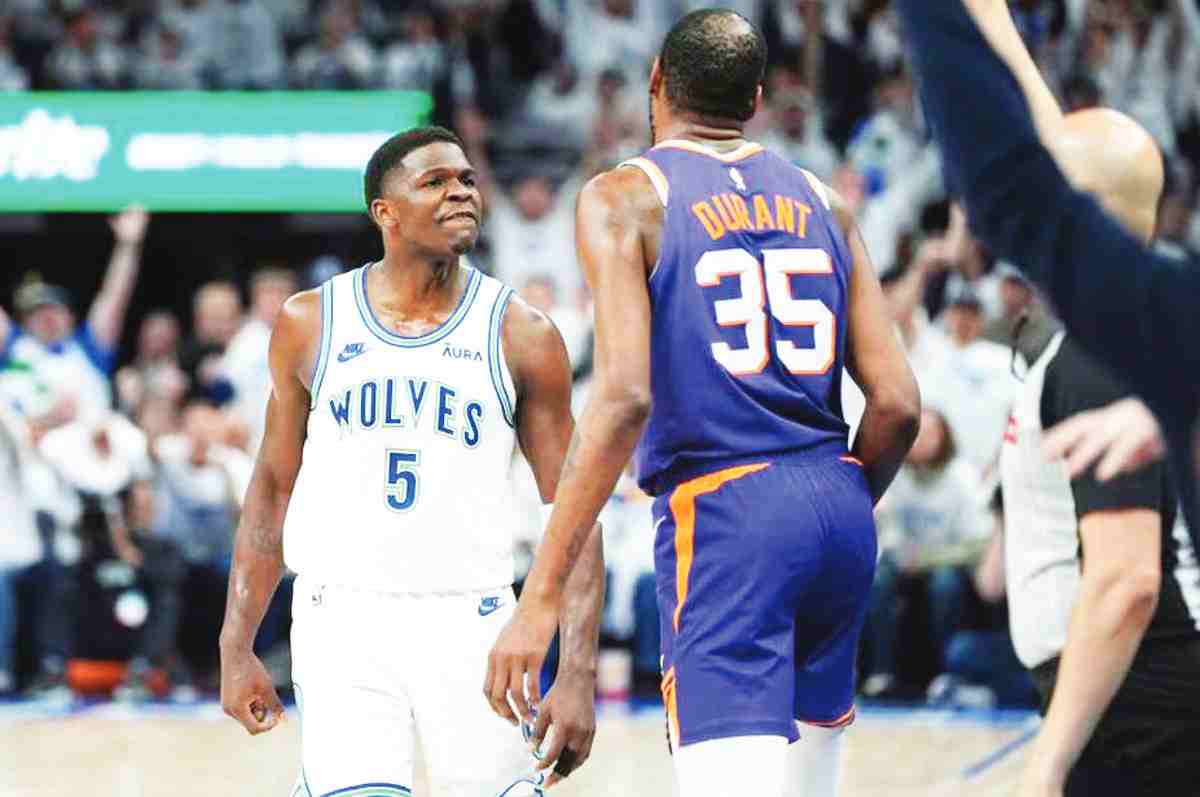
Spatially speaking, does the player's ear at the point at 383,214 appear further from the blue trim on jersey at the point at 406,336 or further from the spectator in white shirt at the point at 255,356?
the spectator in white shirt at the point at 255,356

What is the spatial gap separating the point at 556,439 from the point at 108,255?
11.2m

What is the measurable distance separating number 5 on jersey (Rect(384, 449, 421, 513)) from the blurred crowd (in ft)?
18.0

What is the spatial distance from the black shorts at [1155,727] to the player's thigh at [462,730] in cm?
150

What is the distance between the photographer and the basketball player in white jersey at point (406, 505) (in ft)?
15.4

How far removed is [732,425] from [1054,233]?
2.08 m

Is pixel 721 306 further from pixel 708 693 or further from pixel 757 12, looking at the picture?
pixel 757 12

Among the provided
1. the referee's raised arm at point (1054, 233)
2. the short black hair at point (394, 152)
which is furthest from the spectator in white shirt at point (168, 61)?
the referee's raised arm at point (1054, 233)

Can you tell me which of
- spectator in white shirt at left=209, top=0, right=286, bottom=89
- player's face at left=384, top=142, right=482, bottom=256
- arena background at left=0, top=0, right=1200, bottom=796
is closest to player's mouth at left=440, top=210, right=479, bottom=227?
player's face at left=384, top=142, right=482, bottom=256

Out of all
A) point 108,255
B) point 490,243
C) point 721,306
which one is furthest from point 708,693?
point 108,255

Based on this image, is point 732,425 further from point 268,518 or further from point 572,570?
point 268,518

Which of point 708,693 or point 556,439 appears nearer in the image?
point 708,693

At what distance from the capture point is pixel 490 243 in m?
15.0

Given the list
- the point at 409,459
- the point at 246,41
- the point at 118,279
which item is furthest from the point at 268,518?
the point at 246,41

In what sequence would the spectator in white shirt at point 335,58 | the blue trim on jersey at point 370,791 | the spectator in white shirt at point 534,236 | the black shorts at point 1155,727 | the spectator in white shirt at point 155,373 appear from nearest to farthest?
the black shorts at point 1155,727
the blue trim on jersey at point 370,791
the spectator in white shirt at point 155,373
the spectator in white shirt at point 534,236
the spectator in white shirt at point 335,58
